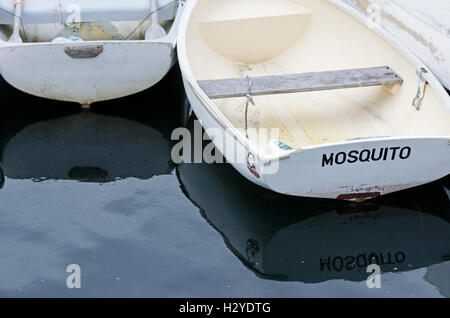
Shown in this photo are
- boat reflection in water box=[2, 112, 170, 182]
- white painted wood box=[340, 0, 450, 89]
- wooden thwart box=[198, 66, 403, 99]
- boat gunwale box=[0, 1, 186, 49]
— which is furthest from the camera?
white painted wood box=[340, 0, 450, 89]

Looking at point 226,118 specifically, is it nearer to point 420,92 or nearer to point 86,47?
point 420,92

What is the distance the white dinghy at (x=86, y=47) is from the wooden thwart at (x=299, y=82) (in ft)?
3.31

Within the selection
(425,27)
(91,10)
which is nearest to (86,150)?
(91,10)

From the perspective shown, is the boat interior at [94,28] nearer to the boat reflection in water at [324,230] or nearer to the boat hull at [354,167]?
the boat reflection in water at [324,230]

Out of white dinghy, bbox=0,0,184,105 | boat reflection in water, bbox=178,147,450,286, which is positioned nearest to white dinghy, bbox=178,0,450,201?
boat reflection in water, bbox=178,147,450,286

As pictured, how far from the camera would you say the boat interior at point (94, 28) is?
23.5ft

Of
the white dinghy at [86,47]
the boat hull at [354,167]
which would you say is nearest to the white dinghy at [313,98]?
the boat hull at [354,167]

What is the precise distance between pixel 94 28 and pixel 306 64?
2628 millimetres

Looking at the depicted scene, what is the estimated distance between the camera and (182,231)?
4852 mm

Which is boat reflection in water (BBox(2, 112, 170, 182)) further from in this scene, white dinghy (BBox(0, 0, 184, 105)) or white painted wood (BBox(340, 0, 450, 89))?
white painted wood (BBox(340, 0, 450, 89))

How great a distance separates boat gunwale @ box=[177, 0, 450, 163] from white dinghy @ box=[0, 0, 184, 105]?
0.28 meters

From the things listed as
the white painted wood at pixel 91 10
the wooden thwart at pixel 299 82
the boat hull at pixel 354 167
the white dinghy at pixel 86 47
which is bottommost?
the boat hull at pixel 354 167

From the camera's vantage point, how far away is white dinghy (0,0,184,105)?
6062 mm
